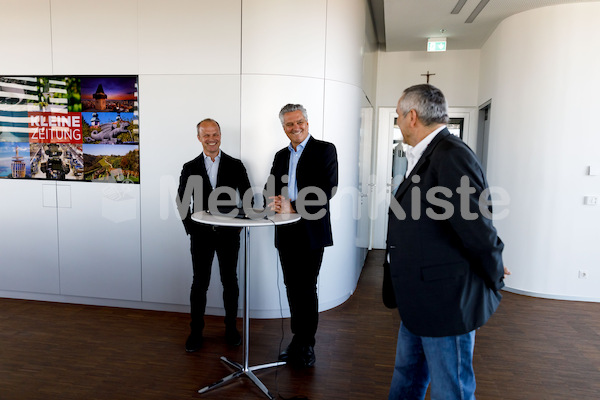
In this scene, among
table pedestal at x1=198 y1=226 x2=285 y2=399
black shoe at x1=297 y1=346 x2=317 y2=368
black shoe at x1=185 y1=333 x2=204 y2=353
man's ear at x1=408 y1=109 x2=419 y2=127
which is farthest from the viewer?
black shoe at x1=185 y1=333 x2=204 y2=353

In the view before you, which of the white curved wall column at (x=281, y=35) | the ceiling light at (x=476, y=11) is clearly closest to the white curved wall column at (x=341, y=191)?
the white curved wall column at (x=281, y=35)

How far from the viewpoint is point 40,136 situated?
4.09 metres

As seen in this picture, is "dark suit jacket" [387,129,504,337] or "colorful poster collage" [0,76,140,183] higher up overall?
"colorful poster collage" [0,76,140,183]

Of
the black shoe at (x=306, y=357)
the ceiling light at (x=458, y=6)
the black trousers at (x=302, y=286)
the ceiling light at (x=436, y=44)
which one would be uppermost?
the ceiling light at (x=458, y=6)

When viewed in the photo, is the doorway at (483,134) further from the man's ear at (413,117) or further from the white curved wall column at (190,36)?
the man's ear at (413,117)

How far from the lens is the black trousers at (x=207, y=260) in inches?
127

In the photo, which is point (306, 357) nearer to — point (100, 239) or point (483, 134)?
point (100, 239)

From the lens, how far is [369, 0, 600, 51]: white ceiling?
4.51 metres

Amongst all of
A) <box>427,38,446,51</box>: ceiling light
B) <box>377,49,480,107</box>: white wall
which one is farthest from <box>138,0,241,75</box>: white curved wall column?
<box>377,49,480,107</box>: white wall

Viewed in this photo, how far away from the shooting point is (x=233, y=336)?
3.33 m

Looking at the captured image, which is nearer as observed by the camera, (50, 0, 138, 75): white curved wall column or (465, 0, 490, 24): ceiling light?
(50, 0, 138, 75): white curved wall column

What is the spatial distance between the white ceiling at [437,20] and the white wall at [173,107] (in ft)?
2.99

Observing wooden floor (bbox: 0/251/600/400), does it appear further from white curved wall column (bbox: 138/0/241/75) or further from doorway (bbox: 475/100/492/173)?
doorway (bbox: 475/100/492/173)

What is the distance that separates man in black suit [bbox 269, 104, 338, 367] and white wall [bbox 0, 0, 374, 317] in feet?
2.37
